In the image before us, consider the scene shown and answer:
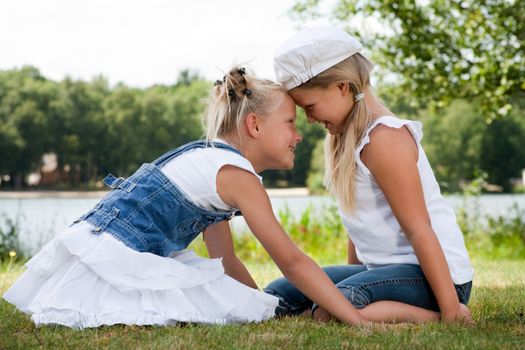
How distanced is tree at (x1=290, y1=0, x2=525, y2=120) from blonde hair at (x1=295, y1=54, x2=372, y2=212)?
18.6ft

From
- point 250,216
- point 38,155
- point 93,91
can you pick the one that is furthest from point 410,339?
point 93,91

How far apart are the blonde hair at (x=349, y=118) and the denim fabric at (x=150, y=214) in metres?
0.50

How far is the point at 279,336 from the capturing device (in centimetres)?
276

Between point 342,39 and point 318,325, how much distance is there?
1233mm

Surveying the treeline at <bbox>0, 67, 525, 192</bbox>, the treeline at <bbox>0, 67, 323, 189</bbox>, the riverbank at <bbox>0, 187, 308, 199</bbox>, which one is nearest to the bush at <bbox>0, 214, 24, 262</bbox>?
the riverbank at <bbox>0, 187, 308, 199</bbox>

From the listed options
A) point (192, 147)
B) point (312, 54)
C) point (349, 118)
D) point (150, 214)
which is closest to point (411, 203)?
point (349, 118)

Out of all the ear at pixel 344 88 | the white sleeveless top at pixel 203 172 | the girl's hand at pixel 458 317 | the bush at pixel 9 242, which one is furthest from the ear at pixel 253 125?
the bush at pixel 9 242

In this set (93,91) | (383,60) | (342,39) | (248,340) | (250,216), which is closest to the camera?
(248,340)

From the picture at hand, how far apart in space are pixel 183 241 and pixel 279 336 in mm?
753

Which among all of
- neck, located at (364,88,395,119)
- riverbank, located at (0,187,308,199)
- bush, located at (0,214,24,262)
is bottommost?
riverbank, located at (0,187,308,199)

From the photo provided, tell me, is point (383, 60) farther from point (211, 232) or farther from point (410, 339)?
point (410, 339)

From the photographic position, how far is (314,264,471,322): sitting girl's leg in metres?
3.14

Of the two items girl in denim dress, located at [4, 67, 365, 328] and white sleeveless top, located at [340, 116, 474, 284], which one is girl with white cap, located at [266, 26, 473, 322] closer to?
white sleeveless top, located at [340, 116, 474, 284]

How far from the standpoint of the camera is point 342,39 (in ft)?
10.6
